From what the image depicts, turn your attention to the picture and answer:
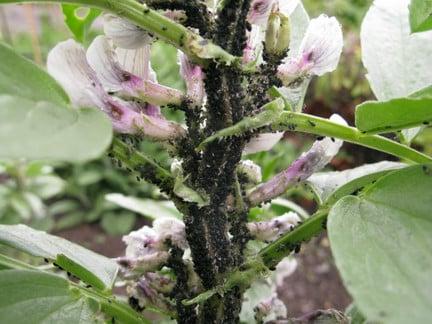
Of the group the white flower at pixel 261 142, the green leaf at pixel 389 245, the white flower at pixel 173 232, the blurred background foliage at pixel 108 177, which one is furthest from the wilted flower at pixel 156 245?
the blurred background foliage at pixel 108 177

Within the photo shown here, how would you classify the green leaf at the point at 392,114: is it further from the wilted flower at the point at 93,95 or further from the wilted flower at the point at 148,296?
the wilted flower at the point at 148,296

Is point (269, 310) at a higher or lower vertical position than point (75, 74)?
lower

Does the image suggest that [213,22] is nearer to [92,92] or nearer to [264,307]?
[92,92]

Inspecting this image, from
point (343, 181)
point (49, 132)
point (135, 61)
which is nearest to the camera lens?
point (49, 132)

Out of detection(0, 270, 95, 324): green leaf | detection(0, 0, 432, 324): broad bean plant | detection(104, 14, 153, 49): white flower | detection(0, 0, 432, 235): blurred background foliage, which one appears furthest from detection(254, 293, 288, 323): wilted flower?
detection(0, 0, 432, 235): blurred background foliage

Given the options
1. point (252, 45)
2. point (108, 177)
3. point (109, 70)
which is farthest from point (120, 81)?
point (108, 177)

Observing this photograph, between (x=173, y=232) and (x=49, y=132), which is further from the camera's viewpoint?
(x=173, y=232)

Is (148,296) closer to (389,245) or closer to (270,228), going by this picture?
(270,228)
